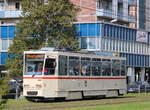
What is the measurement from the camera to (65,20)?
45.1m

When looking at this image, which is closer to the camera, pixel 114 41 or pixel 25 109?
pixel 25 109

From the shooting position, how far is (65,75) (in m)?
28.2

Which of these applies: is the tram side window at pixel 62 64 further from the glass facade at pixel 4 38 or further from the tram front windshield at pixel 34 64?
the glass facade at pixel 4 38

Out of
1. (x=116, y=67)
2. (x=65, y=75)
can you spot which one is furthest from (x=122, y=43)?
(x=65, y=75)

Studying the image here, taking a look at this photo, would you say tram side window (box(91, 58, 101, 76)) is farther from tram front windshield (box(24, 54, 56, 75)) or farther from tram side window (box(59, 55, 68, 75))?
tram front windshield (box(24, 54, 56, 75))

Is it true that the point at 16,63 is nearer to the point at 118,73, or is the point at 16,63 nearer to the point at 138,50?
the point at 118,73

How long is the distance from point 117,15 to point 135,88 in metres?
30.5

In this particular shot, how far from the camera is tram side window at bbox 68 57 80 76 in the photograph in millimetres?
28669

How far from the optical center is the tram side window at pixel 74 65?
1129 inches

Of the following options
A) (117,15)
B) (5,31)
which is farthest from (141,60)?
(5,31)

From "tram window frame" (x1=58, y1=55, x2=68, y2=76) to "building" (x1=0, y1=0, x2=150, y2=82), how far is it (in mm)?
34121

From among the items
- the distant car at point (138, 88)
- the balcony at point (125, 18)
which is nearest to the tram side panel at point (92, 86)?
the distant car at point (138, 88)

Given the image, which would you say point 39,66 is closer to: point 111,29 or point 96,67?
point 96,67

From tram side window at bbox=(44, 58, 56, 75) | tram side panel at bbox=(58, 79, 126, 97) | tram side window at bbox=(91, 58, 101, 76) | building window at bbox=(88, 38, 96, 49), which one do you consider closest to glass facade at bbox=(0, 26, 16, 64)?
building window at bbox=(88, 38, 96, 49)
